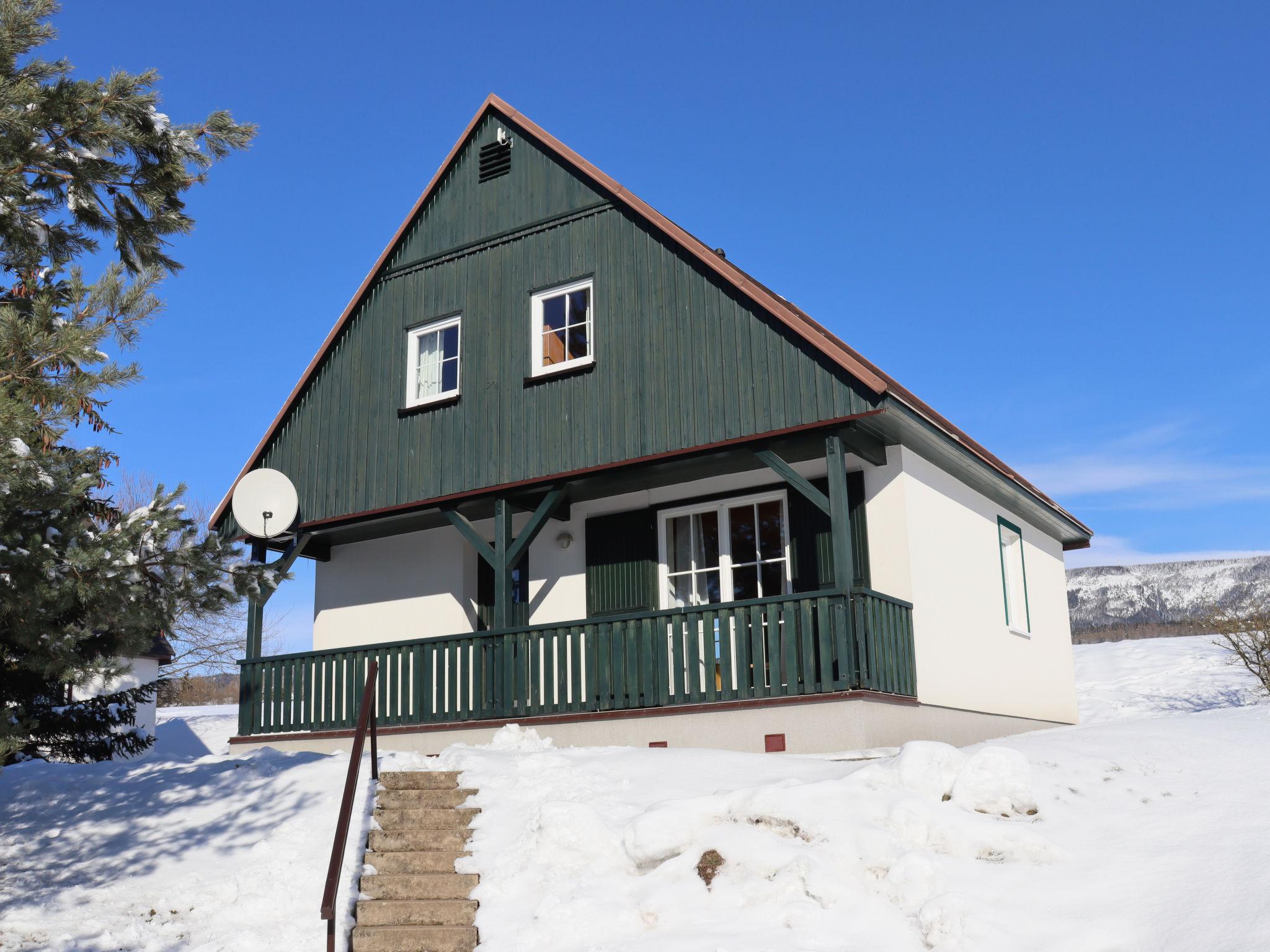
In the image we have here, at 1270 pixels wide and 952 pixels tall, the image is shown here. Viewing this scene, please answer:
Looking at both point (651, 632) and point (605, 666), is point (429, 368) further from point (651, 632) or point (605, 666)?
point (651, 632)

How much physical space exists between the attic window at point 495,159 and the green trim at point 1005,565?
7641 millimetres

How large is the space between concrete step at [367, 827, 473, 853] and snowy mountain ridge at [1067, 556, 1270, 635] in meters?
39.9

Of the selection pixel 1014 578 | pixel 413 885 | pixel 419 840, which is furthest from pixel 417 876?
pixel 1014 578

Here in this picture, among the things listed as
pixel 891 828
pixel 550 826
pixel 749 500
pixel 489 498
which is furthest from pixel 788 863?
pixel 489 498

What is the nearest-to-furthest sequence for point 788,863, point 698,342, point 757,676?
point 788,863
point 757,676
point 698,342

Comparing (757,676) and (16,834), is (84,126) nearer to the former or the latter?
(16,834)

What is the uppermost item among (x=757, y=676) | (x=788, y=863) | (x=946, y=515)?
(x=946, y=515)

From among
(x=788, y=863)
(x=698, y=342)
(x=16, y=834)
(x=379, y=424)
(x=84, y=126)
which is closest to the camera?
(x=788, y=863)

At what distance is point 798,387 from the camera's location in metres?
11.9

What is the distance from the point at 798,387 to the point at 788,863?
5.79 metres

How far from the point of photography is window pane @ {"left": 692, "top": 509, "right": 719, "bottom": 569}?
13.6m

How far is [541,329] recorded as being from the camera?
47.3 ft

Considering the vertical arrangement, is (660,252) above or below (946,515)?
above

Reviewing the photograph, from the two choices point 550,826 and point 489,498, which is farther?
point 489,498
